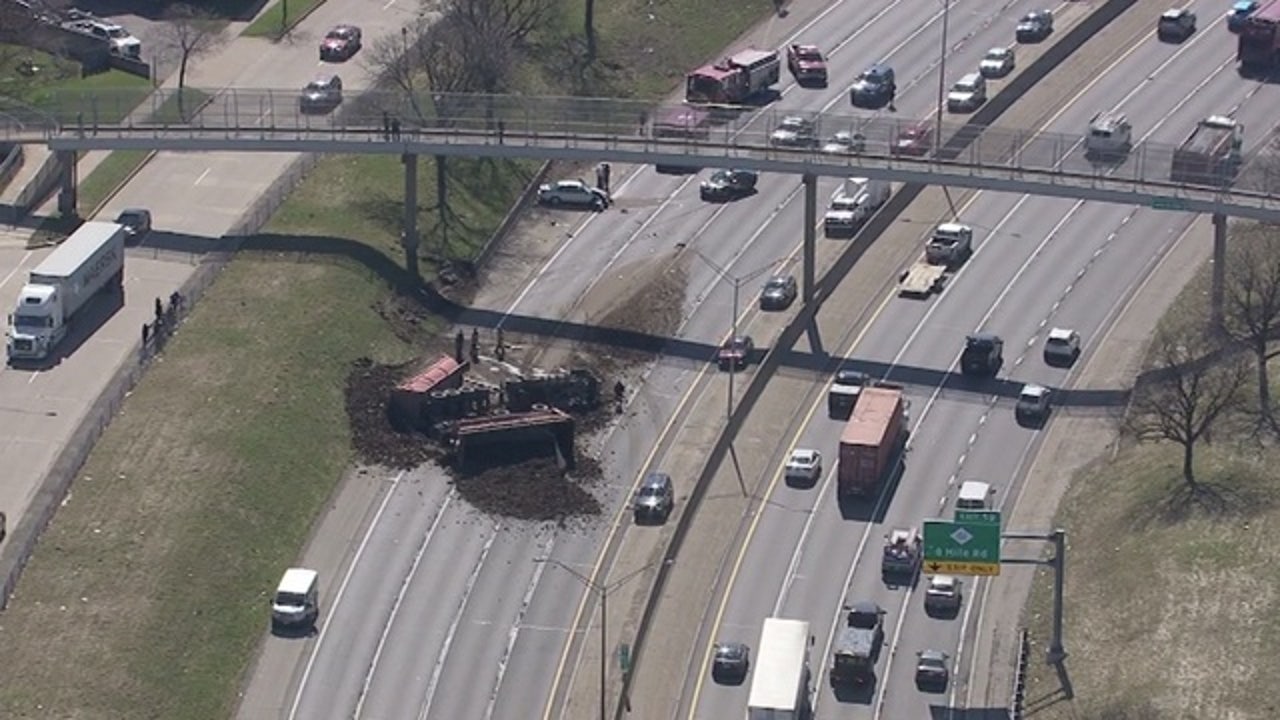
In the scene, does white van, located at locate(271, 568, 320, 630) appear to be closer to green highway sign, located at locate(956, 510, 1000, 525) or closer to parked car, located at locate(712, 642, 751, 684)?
parked car, located at locate(712, 642, 751, 684)

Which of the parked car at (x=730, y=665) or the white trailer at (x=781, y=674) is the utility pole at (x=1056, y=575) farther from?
the parked car at (x=730, y=665)

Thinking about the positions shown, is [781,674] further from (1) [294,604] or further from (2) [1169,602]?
(1) [294,604]

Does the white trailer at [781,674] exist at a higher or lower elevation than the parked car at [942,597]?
higher

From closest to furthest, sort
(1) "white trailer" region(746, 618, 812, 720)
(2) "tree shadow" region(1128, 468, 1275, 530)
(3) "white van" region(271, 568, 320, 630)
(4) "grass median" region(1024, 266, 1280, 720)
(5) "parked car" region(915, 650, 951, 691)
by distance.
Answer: (1) "white trailer" region(746, 618, 812, 720) < (4) "grass median" region(1024, 266, 1280, 720) < (5) "parked car" region(915, 650, 951, 691) < (3) "white van" region(271, 568, 320, 630) < (2) "tree shadow" region(1128, 468, 1275, 530)

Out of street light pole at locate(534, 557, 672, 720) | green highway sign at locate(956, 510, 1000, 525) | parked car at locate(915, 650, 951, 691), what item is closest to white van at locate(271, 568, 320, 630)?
street light pole at locate(534, 557, 672, 720)

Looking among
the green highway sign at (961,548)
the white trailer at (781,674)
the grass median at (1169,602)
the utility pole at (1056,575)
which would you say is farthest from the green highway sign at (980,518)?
the white trailer at (781,674)
